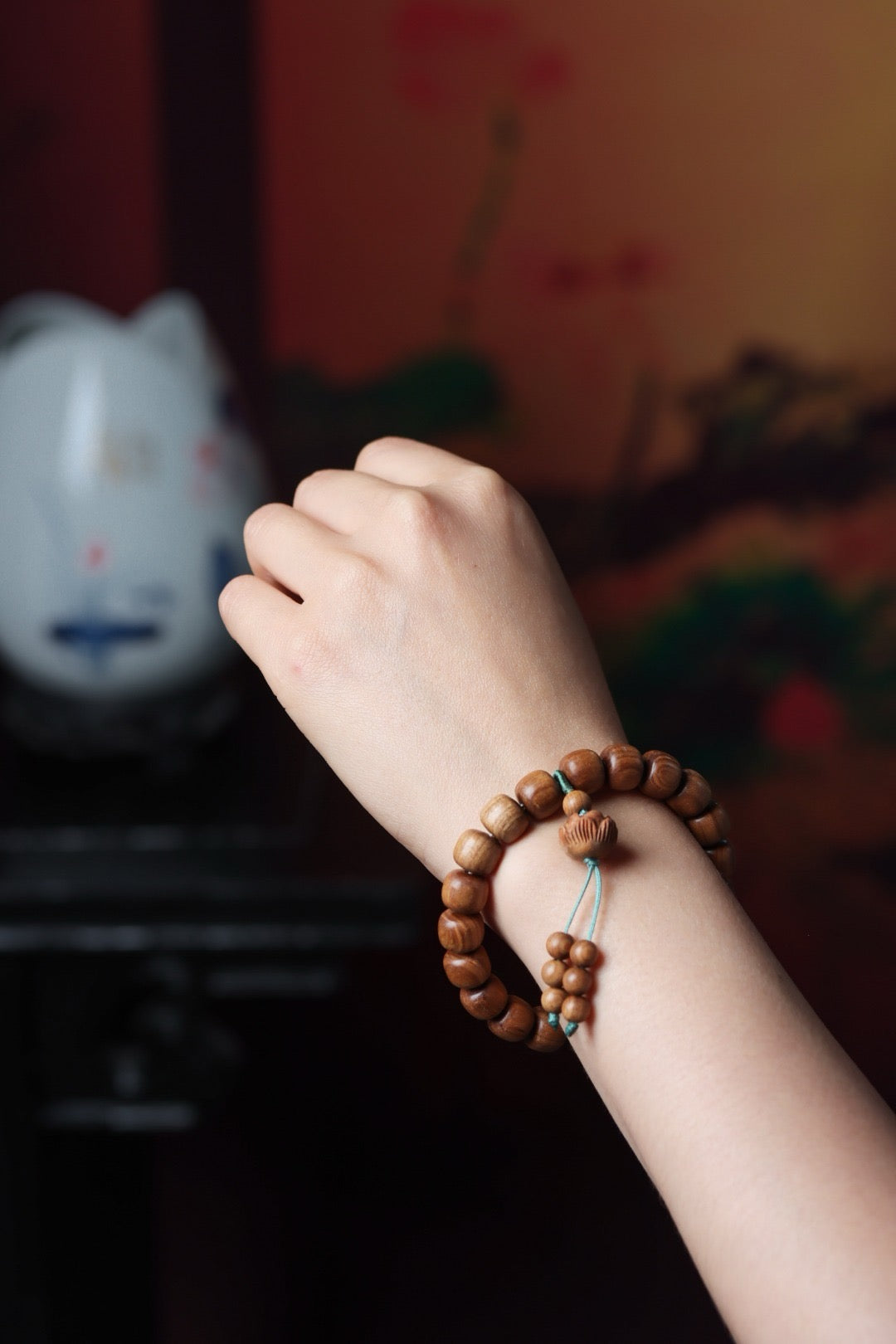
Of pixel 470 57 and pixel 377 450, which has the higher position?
pixel 470 57

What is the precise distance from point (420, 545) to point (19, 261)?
0.78 m

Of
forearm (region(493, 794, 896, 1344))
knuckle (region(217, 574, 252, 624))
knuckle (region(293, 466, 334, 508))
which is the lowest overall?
forearm (region(493, 794, 896, 1344))

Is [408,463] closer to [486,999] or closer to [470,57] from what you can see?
[486,999]

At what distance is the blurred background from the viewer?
34.9 inches

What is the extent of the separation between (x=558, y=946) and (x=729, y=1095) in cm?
7

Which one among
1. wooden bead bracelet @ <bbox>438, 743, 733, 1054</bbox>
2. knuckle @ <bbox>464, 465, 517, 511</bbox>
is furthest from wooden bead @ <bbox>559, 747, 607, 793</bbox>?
knuckle @ <bbox>464, 465, 517, 511</bbox>

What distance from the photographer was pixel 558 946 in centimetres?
42

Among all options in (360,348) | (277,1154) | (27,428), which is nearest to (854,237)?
(360,348)

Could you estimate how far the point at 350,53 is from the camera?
100cm

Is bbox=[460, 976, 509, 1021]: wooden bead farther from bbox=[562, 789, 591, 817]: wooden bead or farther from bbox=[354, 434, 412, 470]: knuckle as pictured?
bbox=[354, 434, 412, 470]: knuckle

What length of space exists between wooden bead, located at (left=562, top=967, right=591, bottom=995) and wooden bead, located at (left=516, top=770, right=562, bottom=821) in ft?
0.18

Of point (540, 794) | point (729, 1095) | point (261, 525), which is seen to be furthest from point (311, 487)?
point (729, 1095)

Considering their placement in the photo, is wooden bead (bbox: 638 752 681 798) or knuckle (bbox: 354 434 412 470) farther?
knuckle (bbox: 354 434 412 470)

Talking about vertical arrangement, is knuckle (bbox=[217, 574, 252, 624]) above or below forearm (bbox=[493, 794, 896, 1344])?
above
